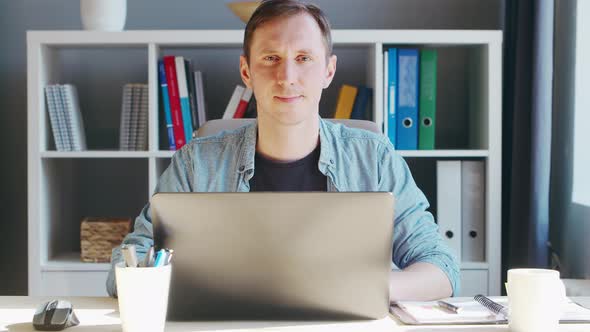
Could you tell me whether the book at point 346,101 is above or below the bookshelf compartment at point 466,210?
above

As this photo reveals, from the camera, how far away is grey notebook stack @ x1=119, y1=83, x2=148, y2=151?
8.85 ft

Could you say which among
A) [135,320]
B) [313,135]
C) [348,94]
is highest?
[348,94]

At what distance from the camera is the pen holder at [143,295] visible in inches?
39.8

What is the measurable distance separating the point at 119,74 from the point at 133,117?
0.31m

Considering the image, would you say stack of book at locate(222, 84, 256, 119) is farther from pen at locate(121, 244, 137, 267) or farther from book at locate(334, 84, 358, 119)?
pen at locate(121, 244, 137, 267)

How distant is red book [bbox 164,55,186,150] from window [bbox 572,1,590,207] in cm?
128

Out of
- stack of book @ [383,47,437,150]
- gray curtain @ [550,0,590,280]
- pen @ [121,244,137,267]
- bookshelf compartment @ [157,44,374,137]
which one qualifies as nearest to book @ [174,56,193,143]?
bookshelf compartment @ [157,44,374,137]

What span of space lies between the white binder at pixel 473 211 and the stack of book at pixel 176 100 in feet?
3.10

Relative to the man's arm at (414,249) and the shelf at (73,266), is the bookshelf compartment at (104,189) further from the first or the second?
the man's arm at (414,249)

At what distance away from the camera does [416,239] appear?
1543 mm

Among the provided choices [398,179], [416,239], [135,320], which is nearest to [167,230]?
[135,320]

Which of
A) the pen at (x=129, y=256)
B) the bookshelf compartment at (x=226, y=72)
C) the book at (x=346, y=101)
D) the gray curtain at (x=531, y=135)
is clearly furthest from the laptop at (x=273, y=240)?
the bookshelf compartment at (x=226, y=72)

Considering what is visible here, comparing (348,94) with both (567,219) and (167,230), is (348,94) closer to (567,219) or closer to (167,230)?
(567,219)

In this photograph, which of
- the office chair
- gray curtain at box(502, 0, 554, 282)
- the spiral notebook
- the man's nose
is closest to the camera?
the spiral notebook
